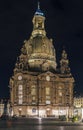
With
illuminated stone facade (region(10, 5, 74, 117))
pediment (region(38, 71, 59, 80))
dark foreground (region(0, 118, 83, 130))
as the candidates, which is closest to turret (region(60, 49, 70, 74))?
illuminated stone facade (region(10, 5, 74, 117))

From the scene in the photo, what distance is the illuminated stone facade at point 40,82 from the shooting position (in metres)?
→ 152

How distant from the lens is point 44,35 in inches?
6708

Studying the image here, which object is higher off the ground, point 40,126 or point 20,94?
point 20,94

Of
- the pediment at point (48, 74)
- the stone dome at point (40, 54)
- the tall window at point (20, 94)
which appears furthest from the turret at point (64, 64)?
the tall window at point (20, 94)

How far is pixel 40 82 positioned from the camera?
155250 millimetres

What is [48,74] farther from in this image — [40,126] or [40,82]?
[40,126]

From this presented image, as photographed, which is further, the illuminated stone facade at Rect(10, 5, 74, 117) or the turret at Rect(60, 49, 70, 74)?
the turret at Rect(60, 49, 70, 74)

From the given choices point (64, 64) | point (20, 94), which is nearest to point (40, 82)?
point (20, 94)

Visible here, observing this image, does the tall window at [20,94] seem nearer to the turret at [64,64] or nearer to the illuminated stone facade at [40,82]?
the illuminated stone facade at [40,82]

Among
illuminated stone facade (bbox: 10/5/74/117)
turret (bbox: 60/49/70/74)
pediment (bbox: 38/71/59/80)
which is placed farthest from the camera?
turret (bbox: 60/49/70/74)

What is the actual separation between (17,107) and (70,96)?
2192 cm

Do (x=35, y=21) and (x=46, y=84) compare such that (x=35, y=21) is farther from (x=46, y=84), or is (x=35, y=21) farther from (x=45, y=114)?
(x=45, y=114)

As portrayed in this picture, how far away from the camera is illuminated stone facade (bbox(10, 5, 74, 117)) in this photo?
5979 inches

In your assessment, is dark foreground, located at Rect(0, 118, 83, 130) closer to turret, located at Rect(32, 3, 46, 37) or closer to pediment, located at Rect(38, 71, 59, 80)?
pediment, located at Rect(38, 71, 59, 80)
